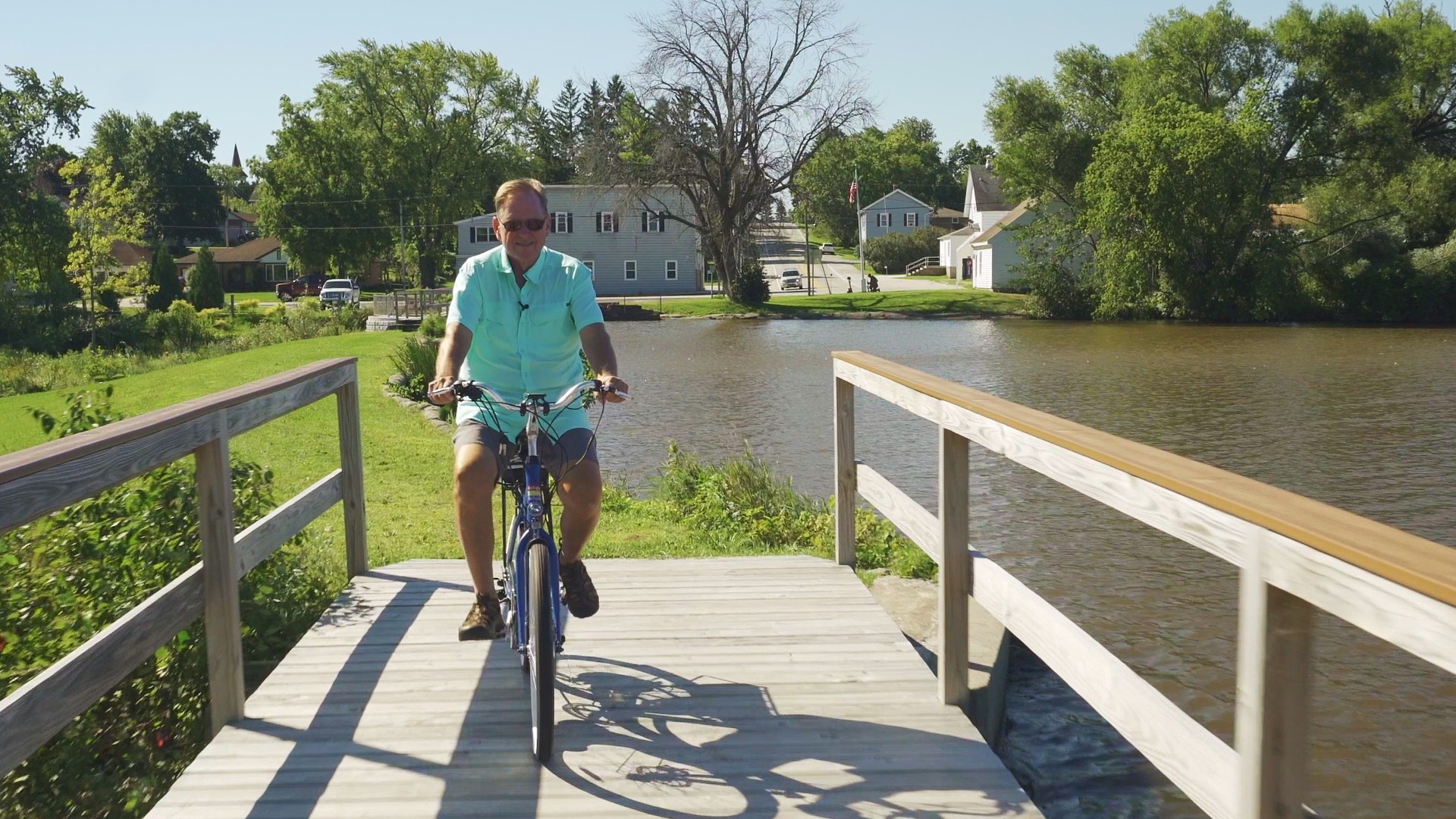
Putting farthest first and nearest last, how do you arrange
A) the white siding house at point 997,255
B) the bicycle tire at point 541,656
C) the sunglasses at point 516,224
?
the white siding house at point 997,255 → the sunglasses at point 516,224 → the bicycle tire at point 541,656

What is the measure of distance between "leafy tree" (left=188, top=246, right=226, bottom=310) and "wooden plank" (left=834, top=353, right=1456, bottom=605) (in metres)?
67.0

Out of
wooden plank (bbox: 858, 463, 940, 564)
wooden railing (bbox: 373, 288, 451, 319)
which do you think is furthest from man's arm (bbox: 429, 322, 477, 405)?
wooden railing (bbox: 373, 288, 451, 319)

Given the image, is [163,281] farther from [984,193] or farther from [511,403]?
[511,403]

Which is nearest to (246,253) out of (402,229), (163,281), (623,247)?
(402,229)

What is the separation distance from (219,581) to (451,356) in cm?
111

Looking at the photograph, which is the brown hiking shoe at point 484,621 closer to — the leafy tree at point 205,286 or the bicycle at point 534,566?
the bicycle at point 534,566

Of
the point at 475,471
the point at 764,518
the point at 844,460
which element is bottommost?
the point at 764,518

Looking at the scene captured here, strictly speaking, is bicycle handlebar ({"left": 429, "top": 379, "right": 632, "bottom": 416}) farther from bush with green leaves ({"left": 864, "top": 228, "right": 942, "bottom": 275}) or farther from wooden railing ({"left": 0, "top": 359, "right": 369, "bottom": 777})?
bush with green leaves ({"left": 864, "top": 228, "right": 942, "bottom": 275})

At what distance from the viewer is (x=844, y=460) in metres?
6.68

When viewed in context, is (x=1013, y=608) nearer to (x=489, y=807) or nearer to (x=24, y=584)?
(x=489, y=807)

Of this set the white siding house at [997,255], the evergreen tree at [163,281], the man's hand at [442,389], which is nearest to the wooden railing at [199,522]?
the man's hand at [442,389]

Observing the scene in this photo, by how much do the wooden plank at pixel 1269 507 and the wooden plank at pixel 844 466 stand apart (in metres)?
2.43

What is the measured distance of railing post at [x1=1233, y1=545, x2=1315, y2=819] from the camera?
92.2 inches

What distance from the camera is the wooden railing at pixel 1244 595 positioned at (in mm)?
1947
